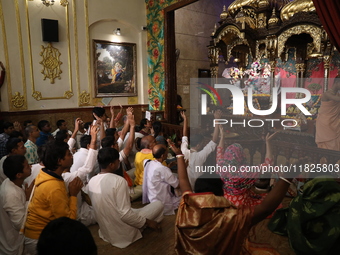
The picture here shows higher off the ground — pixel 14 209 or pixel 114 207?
pixel 14 209

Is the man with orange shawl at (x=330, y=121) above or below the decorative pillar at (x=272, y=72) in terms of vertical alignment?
below

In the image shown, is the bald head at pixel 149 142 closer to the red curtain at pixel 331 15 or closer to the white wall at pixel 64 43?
the red curtain at pixel 331 15

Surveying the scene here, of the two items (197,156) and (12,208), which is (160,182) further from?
(12,208)

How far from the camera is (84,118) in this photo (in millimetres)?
7793

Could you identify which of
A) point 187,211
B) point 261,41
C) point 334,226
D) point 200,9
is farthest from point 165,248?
point 200,9

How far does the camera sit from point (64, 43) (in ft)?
24.1

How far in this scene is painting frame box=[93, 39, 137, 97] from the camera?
312 inches

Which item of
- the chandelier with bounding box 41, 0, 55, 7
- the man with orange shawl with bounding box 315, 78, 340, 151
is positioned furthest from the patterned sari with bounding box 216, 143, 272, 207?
the chandelier with bounding box 41, 0, 55, 7

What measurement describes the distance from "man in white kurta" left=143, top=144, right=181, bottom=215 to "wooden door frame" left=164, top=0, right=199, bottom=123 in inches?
172

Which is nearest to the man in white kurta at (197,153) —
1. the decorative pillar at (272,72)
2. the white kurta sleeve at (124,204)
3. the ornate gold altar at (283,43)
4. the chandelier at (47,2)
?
the white kurta sleeve at (124,204)

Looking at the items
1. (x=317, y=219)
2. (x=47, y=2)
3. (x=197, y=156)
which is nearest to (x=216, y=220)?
(x=317, y=219)

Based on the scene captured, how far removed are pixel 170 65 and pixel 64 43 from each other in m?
2.96

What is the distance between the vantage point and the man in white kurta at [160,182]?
3379 mm

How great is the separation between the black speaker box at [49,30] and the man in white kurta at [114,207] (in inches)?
218
